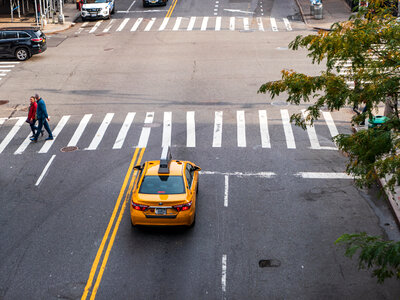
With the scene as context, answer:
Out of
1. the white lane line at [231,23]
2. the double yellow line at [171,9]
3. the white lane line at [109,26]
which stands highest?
the white lane line at [231,23]

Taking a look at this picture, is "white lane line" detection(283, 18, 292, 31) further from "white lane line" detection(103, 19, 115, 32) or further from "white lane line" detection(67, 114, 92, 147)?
"white lane line" detection(67, 114, 92, 147)

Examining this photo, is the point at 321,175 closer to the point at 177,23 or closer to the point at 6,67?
the point at 6,67

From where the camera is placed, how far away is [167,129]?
72.7ft

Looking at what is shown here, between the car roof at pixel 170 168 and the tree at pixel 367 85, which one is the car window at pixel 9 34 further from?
the tree at pixel 367 85

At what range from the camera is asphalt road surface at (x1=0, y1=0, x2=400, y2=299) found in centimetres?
1248

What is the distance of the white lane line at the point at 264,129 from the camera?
67.7ft

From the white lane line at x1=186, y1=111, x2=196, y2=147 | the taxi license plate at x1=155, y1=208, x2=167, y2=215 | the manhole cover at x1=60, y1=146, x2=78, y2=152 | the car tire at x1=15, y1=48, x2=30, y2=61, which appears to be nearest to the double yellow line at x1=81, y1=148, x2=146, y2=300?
the taxi license plate at x1=155, y1=208, x2=167, y2=215

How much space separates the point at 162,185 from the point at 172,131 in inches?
305

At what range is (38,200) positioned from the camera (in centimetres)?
1642

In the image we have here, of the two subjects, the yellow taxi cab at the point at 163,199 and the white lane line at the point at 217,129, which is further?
the white lane line at the point at 217,129

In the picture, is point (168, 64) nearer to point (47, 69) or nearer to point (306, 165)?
point (47, 69)

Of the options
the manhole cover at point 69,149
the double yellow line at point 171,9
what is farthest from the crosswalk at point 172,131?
the double yellow line at point 171,9

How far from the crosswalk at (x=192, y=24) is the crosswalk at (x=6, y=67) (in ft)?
30.2

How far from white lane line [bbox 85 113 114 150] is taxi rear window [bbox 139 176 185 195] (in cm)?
647
